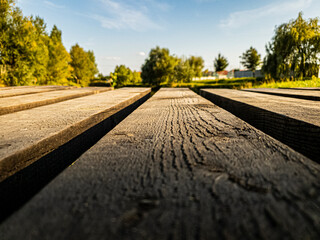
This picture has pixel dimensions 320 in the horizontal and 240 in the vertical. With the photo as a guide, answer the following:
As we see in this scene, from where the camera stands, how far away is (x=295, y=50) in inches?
656

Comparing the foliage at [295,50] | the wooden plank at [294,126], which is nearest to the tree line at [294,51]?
the foliage at [295,50]

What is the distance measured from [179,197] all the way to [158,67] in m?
42.5

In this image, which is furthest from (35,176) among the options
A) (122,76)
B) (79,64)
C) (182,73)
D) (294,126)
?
(122,76)

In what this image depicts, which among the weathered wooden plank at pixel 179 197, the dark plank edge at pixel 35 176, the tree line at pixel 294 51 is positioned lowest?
the dark plank edge at pixel 35 176

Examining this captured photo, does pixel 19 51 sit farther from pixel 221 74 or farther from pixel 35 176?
pixel 221 74

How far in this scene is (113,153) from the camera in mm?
621

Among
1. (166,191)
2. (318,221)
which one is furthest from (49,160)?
(318,221)

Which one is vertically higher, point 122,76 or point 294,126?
point 122,76

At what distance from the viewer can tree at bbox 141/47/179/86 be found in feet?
136

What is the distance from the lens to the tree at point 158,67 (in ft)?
136

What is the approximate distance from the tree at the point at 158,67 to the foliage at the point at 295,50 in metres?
26.3

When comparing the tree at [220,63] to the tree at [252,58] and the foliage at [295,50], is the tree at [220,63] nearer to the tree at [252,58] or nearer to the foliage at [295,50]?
the tree at [252,58]

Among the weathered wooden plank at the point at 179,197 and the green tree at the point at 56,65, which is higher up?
the green tree at the point at 56,65

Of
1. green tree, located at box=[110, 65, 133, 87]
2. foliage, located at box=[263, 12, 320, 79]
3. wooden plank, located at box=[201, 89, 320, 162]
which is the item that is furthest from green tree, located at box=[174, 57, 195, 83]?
wooden plank, located at box=[201, 89, 320, 162]
